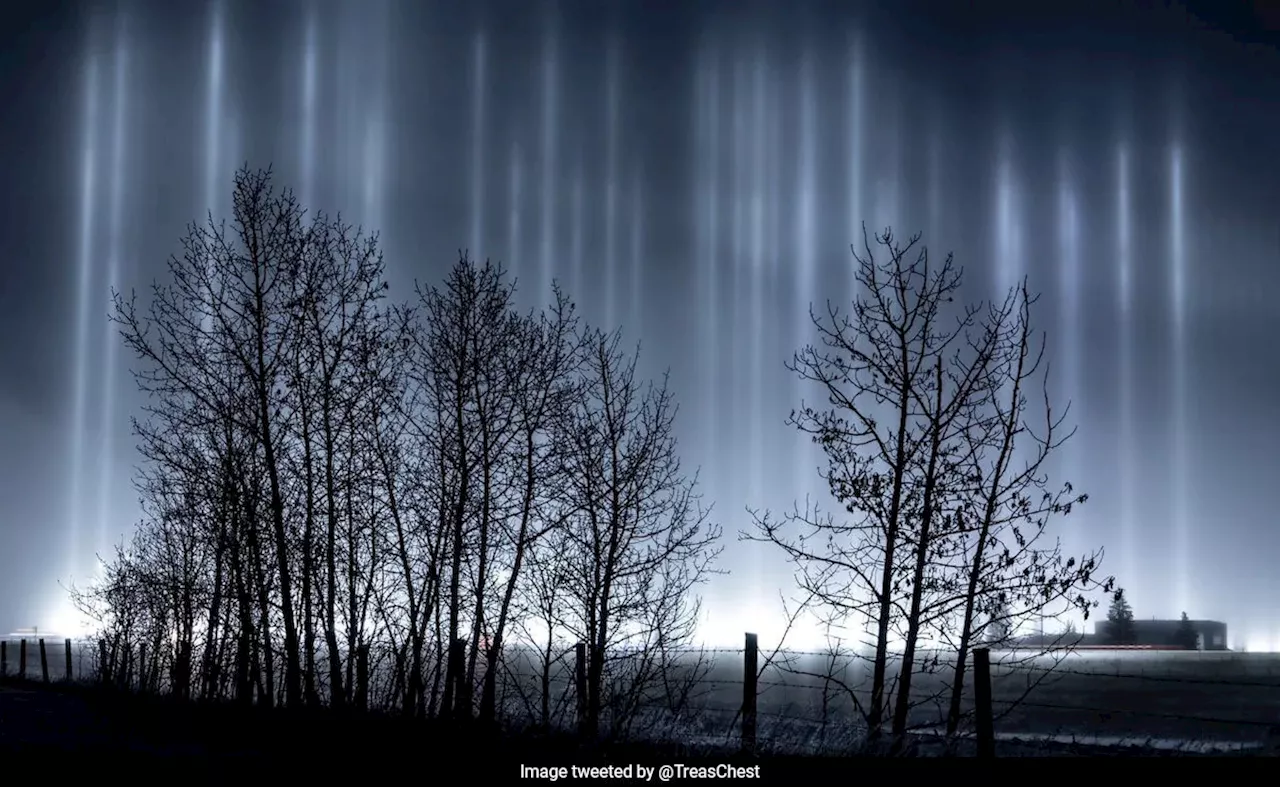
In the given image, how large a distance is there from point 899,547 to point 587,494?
533 centimetres

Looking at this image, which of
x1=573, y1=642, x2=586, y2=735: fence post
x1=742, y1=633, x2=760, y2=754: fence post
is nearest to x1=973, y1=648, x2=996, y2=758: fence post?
x1=742, y1=633, x2=760, y2=754: fence post

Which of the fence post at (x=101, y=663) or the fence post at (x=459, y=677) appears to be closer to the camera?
the fence post at (x=459, y=677)

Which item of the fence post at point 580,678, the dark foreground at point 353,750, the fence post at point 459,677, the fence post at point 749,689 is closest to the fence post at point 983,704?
the dark foreground at point 353,750

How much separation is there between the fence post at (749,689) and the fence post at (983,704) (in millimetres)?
2486

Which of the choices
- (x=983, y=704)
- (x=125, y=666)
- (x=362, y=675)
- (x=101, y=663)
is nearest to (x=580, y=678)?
(x=362, y=675)

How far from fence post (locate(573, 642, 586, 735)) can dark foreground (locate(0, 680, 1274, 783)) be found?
2.06 meters

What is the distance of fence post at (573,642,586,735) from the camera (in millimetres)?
16500

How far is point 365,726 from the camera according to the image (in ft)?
46.9

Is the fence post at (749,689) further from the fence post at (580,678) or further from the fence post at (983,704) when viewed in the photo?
the fence post at (580,678)

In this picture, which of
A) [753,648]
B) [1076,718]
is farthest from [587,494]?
[1076,718]

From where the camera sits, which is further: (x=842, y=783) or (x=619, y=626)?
(x=619, y=626)

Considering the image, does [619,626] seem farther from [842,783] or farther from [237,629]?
[237,629]

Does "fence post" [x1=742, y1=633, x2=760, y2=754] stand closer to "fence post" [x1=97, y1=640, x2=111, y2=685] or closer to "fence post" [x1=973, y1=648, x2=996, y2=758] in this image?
"fence post" [x1=973, y1=648, x2=996, y2=758]

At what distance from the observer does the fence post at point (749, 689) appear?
44.7 feet
